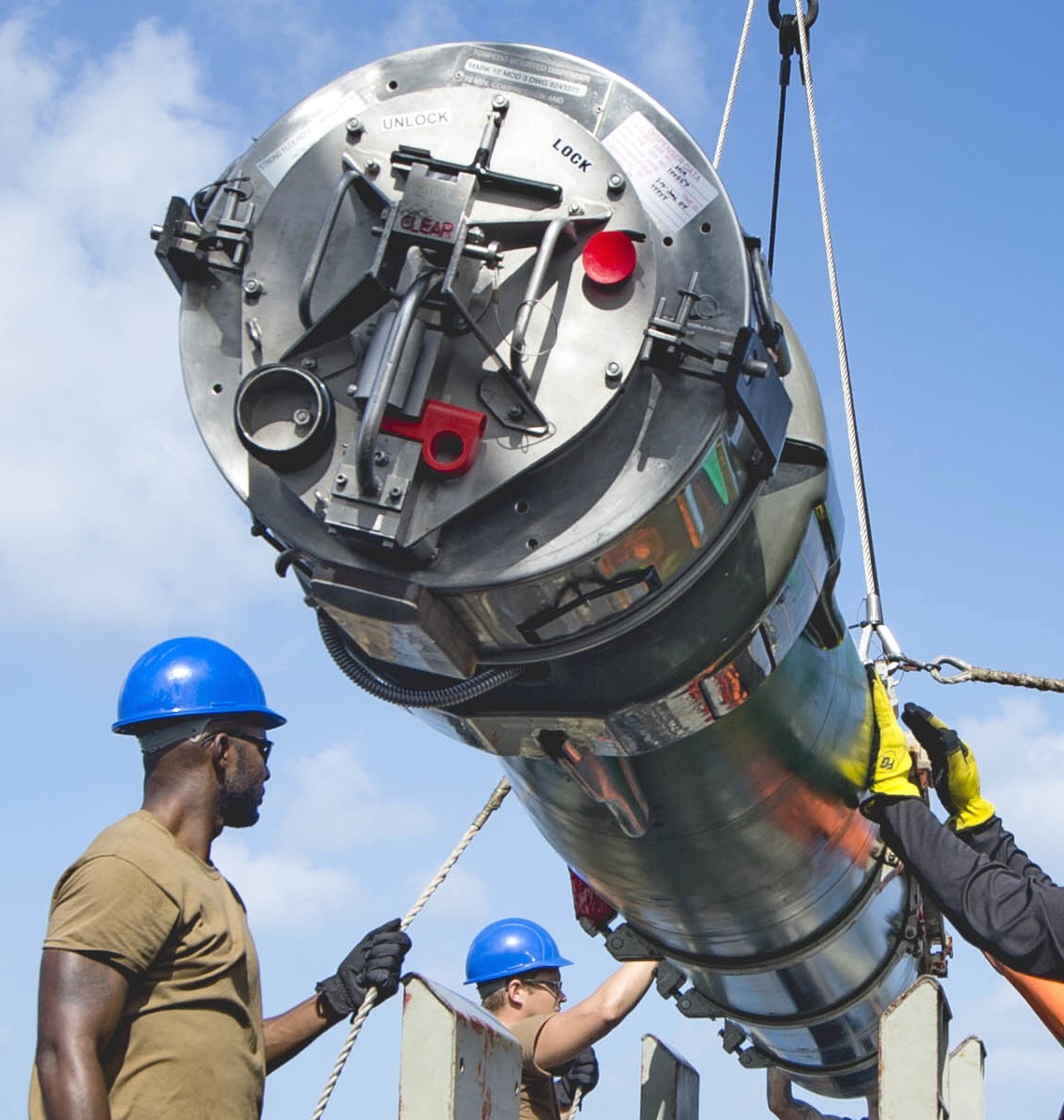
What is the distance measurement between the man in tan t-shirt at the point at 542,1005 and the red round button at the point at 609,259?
2.54 metres

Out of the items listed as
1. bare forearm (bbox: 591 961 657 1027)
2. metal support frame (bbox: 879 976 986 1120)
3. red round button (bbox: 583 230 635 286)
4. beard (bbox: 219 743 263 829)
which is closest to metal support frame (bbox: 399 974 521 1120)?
beard (bbox: 219 743 263 829)

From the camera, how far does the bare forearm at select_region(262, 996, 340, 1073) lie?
2955 mm

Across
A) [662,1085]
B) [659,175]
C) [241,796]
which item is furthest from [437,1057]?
[662,1085]

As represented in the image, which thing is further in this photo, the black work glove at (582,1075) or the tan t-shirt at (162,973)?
the black work glove at (582,1075)

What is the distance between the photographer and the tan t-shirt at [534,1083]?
438 centimetres

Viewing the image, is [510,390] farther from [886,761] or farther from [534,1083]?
[534,1083]

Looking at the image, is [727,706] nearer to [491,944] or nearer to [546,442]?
[546,442]

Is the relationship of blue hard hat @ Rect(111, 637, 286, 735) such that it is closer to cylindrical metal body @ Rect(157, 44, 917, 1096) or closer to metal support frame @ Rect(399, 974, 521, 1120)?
cylindrical metal body @ Rect(157, 44, 917, 1096)

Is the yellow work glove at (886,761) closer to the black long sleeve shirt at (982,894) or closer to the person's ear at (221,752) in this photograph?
the black long sleeve shirt at (982,894)

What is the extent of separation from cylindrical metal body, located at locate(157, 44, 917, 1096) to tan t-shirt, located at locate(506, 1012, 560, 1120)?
84.0 inches

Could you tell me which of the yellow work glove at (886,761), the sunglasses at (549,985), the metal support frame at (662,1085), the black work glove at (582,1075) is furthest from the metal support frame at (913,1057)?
the black work glove at (582,1075)

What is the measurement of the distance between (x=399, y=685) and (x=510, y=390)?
0.54 m

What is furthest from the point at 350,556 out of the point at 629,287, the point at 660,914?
the point at 660,914

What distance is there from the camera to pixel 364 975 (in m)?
2.97
